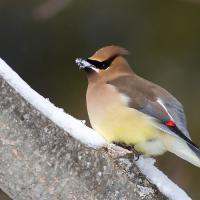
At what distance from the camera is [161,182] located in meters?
2.00

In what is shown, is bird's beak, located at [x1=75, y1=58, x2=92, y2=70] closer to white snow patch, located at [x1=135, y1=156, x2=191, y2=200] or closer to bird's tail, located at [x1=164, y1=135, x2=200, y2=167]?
bird's tail, located at [x1=164, y1=135, x2=200, y2=167]

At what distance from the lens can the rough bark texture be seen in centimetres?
182

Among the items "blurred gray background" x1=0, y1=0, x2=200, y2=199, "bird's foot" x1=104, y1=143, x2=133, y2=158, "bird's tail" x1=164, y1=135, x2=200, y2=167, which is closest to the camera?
"bird's foot" x1=104, y1=143, x2=133, y2=158

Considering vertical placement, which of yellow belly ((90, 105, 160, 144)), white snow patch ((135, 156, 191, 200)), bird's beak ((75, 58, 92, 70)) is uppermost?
white snow patch ((135, 156, 191, 200))

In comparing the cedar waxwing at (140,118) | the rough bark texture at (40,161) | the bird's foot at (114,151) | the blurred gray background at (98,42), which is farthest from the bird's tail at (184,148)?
the blurred gray background at (98,42)

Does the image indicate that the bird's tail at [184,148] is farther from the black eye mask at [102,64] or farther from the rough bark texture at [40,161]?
the rough bark texture at [40,161]

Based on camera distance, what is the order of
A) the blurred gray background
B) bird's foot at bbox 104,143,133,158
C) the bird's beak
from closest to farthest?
bird's foot at bbox 104,143,133,158 < the bird's beak < the blurred gray background

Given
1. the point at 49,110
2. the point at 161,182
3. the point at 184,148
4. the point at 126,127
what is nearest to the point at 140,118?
the point at 126,127

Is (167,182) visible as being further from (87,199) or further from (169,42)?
(169,42)

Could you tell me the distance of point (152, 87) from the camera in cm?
271

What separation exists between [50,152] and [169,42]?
3.13m

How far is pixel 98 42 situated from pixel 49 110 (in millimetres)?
2957

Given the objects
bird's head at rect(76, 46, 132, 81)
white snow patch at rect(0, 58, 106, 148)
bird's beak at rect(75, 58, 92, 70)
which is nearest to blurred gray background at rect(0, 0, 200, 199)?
bird's head at rect(76, 46, 132, 81)

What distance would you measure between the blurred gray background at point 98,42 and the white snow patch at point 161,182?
2597mm
